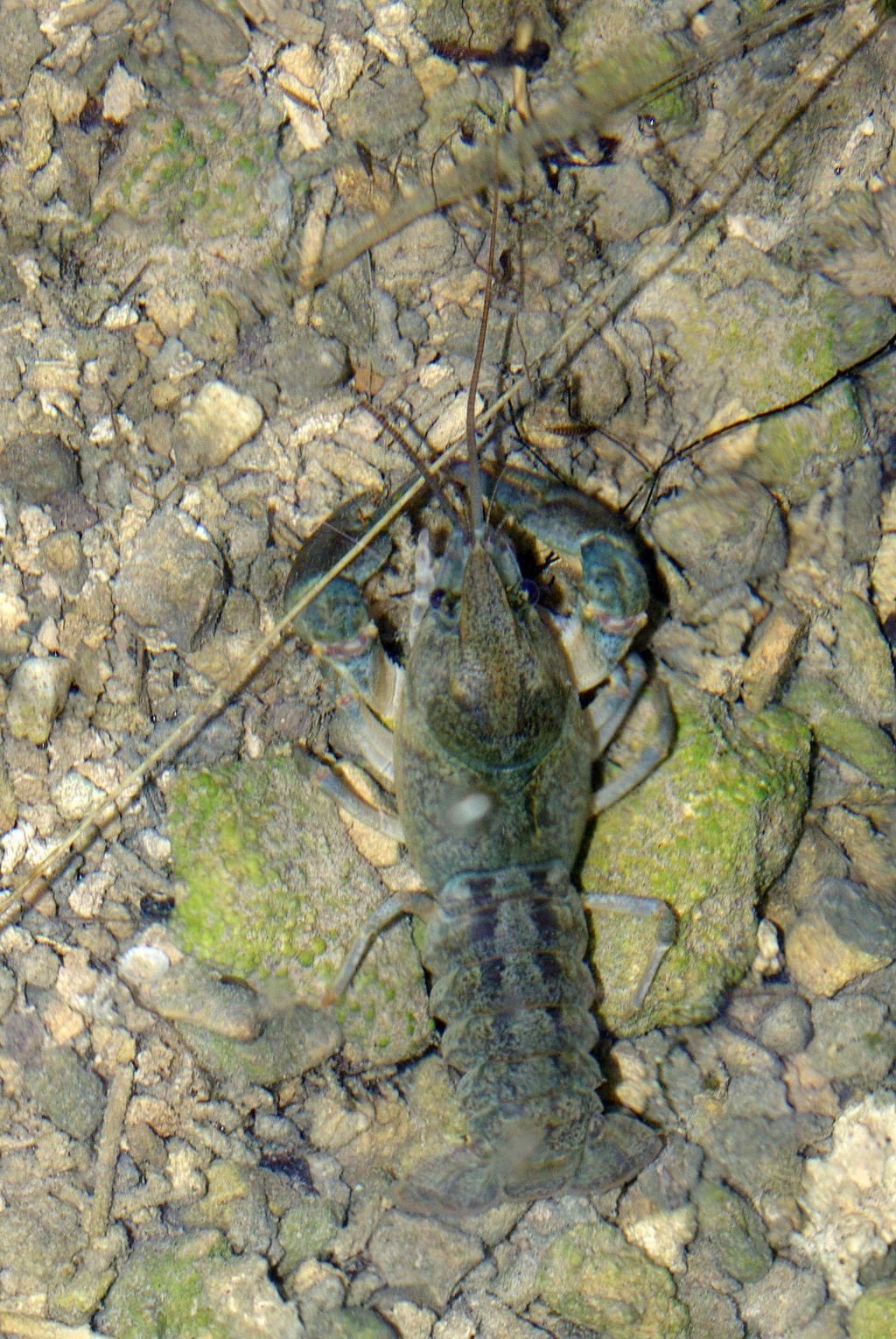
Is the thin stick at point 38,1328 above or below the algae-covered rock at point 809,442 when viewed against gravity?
below

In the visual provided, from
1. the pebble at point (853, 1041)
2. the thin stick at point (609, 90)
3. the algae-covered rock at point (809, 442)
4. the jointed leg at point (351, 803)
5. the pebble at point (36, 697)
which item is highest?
the thin stick at point (609, 90)

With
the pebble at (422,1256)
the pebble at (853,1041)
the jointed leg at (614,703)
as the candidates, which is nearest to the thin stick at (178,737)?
the jointed leg at (614,703)

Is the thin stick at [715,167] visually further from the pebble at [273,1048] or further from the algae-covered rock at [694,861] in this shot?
the pebble at [273,1048]

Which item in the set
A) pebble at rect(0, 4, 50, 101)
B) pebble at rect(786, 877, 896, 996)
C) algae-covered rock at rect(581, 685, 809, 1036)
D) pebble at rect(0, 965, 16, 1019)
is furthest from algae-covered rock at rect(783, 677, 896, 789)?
pebble at rect(0, 4, 50, 101)

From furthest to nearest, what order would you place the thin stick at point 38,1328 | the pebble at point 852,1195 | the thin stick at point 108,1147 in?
the pebble at point 852,1195
the thin stick at point 108,1147
the thin stick at point 38,1328

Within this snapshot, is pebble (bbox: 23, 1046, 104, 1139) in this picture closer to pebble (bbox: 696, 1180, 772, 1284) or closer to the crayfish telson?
the crayfish telson

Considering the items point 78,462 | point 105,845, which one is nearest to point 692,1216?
point 105,845

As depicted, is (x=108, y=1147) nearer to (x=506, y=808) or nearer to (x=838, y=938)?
(x=506, y=808)
